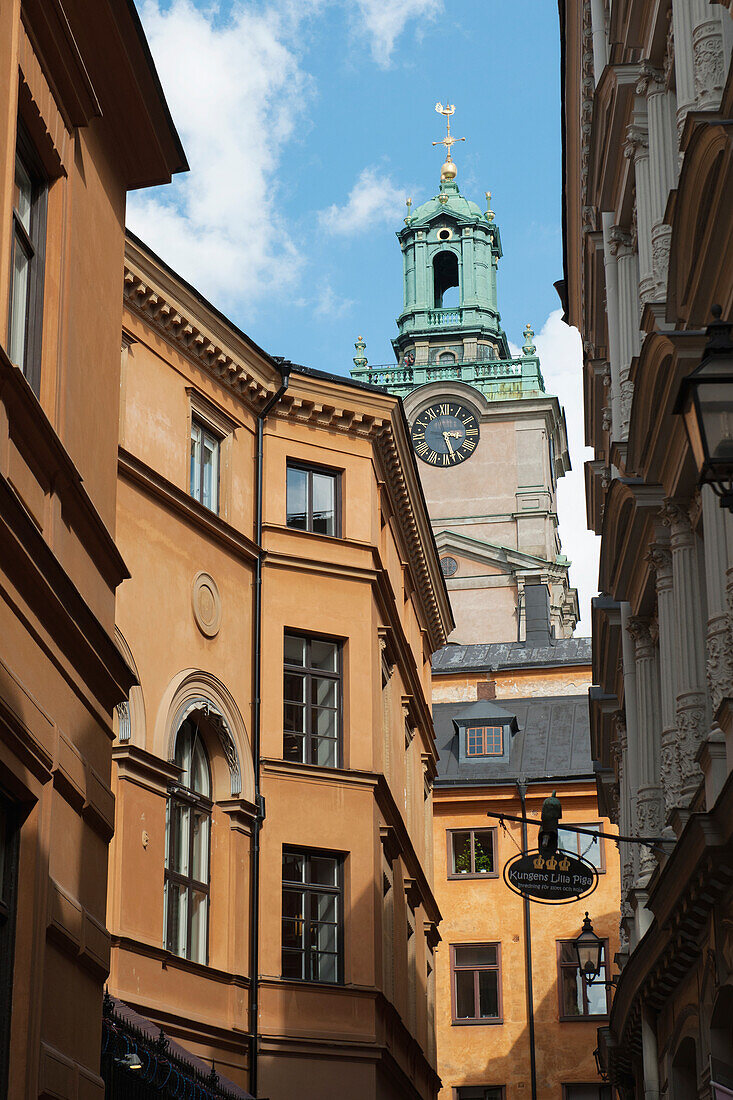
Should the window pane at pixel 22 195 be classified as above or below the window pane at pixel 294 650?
below

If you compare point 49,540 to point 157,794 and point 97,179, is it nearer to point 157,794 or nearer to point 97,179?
point 97,179

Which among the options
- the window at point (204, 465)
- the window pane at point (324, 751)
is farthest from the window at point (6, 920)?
the window pane at point (324, 751)

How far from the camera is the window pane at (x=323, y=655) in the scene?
91.9ft

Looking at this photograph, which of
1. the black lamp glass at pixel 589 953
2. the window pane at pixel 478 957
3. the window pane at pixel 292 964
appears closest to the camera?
the window pane at pixel 292 964

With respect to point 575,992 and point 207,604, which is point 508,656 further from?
point 207,604

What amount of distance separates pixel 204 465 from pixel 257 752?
4547 millimetres

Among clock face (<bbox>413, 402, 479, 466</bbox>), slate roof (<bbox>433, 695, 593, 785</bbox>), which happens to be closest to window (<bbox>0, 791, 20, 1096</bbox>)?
slate roof (<bbox>433, 695, 593, 785</bbox>)

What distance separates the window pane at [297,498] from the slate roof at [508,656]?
25.4 metres

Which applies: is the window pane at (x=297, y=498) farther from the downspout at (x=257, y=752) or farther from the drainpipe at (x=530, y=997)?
the drainpipe at (x=530, y=997)

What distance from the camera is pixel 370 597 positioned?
28797 mm

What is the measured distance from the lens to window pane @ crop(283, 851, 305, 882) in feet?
85.8

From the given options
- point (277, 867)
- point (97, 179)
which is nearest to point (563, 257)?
point (277, 867)

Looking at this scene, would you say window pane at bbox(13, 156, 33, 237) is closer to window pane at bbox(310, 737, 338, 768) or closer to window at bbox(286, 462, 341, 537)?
window pane at bbox(310, 737, 338, 768)

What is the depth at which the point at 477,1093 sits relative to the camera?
43.7 meters
